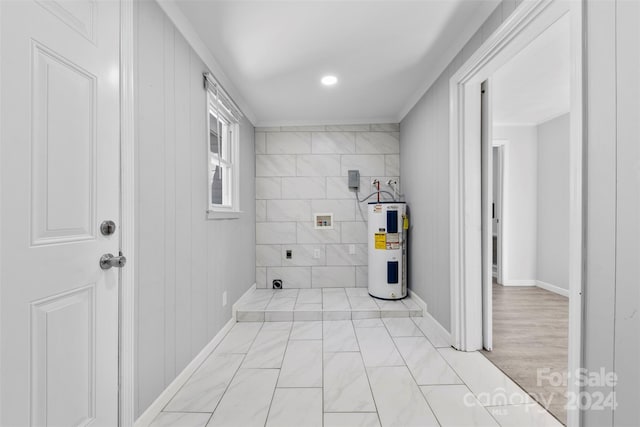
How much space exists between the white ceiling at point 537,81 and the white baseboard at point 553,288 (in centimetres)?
227

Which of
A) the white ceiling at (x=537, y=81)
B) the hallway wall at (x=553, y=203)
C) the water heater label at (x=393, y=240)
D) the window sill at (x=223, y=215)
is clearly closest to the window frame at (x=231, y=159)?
the window sill at (x=223, y=215)

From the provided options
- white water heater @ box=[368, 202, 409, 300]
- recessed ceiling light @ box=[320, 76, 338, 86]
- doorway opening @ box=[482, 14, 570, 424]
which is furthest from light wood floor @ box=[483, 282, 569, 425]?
recessed ceiling light @ box=[320, 76, 338, 86]

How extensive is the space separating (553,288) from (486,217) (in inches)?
108

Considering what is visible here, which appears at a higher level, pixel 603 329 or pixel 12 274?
pixel 12 274

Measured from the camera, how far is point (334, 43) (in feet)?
7.23

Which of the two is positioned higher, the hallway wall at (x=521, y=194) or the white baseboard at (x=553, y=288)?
the hallway wall at (x=521, y=194)

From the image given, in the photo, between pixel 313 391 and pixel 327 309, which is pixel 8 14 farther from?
pixel 327 309

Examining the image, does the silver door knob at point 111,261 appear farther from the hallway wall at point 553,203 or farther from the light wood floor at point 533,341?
the hallway wall at point 553,203

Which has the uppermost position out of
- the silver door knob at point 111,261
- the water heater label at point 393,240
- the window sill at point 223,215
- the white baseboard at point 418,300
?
the window sill at point 223,215

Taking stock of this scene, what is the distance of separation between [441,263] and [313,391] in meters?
1.53

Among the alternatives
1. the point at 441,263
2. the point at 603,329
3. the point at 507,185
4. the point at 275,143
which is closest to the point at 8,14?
the point at 603,329

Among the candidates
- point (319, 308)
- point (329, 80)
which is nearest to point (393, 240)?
point (319, 308)

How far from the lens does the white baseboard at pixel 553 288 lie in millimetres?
3820

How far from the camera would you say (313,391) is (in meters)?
1.80
